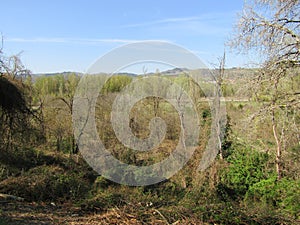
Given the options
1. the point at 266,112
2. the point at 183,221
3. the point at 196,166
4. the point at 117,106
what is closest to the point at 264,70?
the point at 266,112

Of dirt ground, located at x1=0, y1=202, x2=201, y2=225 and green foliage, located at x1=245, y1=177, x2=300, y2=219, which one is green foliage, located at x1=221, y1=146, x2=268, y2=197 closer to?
green foliage, located at x1=245, y1=177, x2=300, y2=219

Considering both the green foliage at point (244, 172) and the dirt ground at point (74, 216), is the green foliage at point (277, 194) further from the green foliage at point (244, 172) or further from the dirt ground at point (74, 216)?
the dirt ground at point (74, 216)

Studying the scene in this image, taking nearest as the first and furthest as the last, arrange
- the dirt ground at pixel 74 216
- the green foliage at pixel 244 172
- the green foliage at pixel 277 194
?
the dirt ground at pixel 74 216
the green foliage at pixel 277 194
the green foliage at pixel 244 172

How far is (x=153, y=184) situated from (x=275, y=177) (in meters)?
4.35

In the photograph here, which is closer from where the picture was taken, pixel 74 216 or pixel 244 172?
pixel 74 216

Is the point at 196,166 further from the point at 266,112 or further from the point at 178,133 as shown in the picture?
the point at 266,112

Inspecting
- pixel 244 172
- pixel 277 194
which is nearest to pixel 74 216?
pixel 277 194

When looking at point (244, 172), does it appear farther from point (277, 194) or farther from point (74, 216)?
point (74, 216)

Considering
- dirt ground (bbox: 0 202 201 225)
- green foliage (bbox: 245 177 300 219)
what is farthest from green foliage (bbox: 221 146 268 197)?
dirt ground (bbox: 0 202 201 225)

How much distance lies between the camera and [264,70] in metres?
7.19

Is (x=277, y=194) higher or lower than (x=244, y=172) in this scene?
lower

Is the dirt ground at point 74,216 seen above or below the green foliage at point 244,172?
above

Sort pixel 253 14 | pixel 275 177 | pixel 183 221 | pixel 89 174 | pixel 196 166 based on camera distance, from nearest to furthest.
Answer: pixel 183 221 < pixel 253 14 < pixel 275 177 < pixel 196 166 < pixel 89 174

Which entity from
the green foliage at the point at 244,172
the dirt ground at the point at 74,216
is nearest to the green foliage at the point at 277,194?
the green foliage at the point at 244,172
